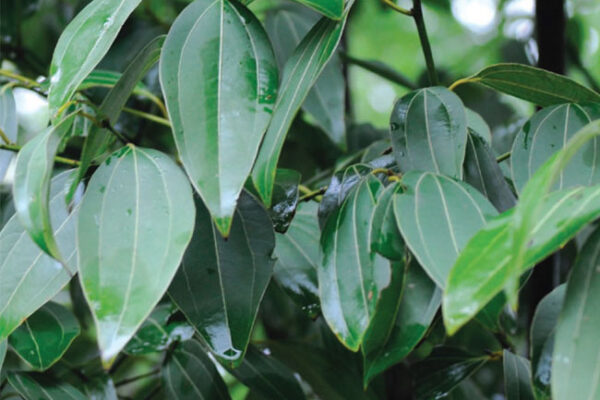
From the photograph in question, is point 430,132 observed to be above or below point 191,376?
above

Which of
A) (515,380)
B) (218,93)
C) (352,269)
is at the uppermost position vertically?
(218,93)

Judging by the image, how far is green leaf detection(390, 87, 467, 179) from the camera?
487 millimetres

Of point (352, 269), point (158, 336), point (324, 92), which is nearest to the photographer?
point (352, 269)

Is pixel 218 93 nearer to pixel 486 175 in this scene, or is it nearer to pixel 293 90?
pixel 293 90

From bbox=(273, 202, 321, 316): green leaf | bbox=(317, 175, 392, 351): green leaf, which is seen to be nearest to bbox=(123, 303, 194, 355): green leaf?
bbox=(273, 202, 321, 316): green leaf

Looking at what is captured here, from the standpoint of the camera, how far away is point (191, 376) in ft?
2.13

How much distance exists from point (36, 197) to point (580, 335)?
11.5 inches

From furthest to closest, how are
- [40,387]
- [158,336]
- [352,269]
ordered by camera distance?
[158,336], [40,387], [352,269]

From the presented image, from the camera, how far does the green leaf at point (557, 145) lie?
46cm

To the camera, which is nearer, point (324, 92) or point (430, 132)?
point (430, 132)

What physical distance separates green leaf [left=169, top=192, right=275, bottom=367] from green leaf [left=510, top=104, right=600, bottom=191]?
19cm

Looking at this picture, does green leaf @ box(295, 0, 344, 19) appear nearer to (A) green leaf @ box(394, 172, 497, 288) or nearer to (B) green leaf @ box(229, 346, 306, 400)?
(A) green leaf @ box(394, 172, 497, 288)

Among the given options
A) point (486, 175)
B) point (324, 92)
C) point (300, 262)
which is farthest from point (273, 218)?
point (324, 92)

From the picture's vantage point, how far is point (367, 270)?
0.45 m
